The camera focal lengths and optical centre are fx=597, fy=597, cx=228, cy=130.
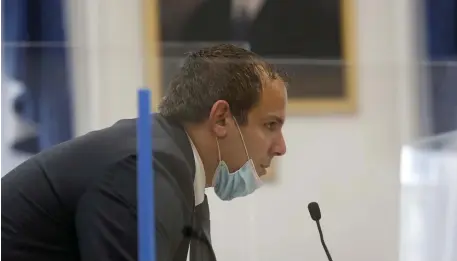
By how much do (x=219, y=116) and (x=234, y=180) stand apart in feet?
0.31

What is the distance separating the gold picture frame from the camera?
2.47 ft

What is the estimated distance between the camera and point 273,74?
774 millimetres

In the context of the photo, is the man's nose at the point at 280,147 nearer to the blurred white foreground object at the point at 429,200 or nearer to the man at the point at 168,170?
the man at the point at 168,170

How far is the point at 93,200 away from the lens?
65 centimetres

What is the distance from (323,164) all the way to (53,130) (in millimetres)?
375

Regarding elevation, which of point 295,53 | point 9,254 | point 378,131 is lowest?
point 9,254

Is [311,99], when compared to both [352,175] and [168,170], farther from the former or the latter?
[168,170]

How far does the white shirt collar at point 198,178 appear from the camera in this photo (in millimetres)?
739

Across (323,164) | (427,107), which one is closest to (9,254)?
(323,164)

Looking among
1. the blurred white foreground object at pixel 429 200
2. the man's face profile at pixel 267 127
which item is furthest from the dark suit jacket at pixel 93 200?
the blurred white foreground object at pixel 429 200

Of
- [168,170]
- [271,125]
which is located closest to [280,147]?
[271,125]

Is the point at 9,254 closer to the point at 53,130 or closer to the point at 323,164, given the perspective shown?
the point at 53,130

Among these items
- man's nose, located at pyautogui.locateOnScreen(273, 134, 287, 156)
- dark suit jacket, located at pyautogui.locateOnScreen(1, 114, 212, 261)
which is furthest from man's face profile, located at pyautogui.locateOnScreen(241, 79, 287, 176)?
dark suit jacket, located at pyautogui.locateOnScreen(1, 114, 212, 261)

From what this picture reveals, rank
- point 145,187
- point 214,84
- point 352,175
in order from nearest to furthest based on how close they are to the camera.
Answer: point 145,187
point 214,84
point 352,175
